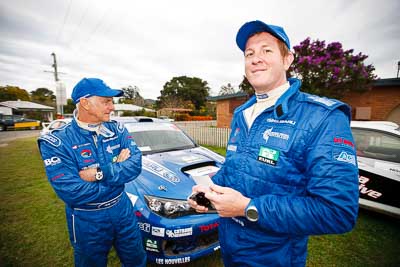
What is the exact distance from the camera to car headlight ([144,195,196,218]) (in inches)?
77.4

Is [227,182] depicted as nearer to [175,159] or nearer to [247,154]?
[247,154]

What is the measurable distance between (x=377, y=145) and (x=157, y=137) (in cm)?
392

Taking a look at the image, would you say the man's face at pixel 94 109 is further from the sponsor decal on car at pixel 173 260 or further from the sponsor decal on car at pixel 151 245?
the sponsor decal on car at pixel 173 260

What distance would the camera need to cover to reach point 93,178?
1.67 metres

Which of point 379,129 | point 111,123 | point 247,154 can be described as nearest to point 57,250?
point 111,123

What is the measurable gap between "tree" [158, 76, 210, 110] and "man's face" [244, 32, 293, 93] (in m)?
38.9

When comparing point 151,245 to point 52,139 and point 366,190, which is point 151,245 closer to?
point 52,139

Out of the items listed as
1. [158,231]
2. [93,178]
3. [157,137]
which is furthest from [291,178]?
[157,137]

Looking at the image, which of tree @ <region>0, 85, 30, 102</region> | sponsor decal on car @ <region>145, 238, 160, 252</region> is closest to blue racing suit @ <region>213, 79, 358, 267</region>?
sponsor decal on car @ <region>145, 238, 160, 252</region>

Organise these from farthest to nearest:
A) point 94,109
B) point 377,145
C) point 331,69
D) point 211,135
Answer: point 211,135 < point 331,69 < point 377,145 < point 94,109

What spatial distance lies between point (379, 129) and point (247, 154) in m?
3.34

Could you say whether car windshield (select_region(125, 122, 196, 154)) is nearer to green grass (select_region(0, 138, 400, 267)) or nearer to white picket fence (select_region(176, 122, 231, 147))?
green grass (select_region(0, 138, 400, 267))

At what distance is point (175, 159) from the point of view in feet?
9.56

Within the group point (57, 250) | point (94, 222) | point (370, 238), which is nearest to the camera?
point (94, 222)
